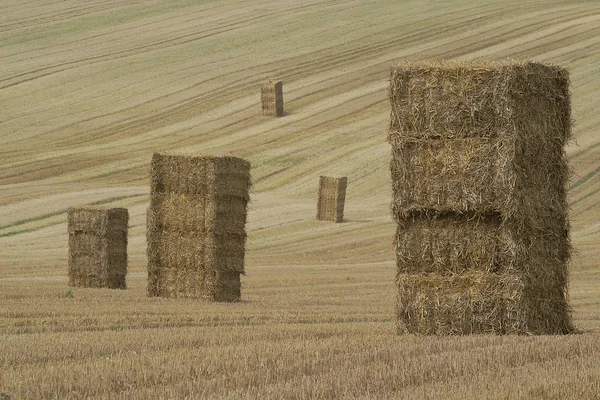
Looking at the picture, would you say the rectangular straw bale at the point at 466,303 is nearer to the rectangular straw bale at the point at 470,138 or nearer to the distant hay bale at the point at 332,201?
the rectangular straw bale at the point at 470,138

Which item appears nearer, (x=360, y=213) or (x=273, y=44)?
(x=360, y=213)

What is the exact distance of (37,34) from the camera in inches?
2271

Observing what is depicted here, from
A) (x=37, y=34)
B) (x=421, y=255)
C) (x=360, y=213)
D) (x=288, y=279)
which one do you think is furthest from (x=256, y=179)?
(x=421, y=255)

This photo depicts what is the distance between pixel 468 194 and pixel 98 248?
10.2m

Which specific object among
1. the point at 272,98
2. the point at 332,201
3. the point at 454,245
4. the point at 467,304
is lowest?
the point at 467,304

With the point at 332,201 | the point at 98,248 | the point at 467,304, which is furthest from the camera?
the point at 332,201

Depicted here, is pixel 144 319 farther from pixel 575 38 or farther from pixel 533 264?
pixel 575 38

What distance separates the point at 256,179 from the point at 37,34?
77.9 ft

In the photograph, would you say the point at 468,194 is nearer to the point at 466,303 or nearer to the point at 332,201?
the point at 466,303

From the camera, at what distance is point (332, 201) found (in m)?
31.8

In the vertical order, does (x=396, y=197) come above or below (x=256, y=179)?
below

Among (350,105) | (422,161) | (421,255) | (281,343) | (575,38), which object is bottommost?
(281,343)

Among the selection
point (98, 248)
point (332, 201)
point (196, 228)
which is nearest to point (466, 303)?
point (196, 228)

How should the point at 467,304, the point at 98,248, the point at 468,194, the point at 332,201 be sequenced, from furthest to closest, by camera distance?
1. the point at 332,201
2. the point at 98,248
3. the point at 467,304
4. the point at 468,194
